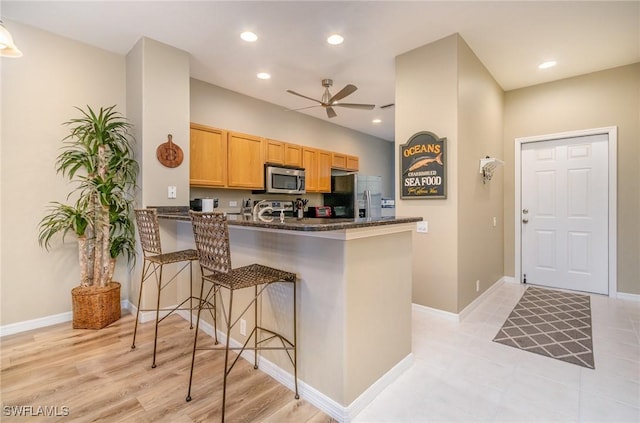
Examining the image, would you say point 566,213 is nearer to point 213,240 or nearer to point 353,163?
point 353,163

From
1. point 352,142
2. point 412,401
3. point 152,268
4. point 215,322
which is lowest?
point 412,401

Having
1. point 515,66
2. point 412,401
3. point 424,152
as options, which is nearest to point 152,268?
point 412,401

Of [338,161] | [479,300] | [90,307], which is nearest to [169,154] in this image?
[90,307]

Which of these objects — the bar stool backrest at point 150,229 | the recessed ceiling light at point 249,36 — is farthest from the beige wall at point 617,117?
the bar stool backrest at point 150,229

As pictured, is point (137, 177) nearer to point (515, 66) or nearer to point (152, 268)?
point (152, 268)

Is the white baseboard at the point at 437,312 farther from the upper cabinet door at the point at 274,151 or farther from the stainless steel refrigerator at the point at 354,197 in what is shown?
the upper cabinet door at the point at 274,151

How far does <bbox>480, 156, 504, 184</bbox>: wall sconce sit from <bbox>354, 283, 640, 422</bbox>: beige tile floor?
181 centimetres

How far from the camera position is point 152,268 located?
2959mm

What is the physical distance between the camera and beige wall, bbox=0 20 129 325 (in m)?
2.62

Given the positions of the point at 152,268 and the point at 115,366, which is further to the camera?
the point at 152,268

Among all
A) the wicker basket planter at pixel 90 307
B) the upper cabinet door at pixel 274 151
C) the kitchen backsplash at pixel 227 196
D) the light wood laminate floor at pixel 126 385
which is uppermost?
the upper cabinet door at pixel 274 151

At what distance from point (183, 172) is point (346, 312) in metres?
2.52

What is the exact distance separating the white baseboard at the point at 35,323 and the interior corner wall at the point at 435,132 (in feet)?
12.1

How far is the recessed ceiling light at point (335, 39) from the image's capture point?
9.48ft
